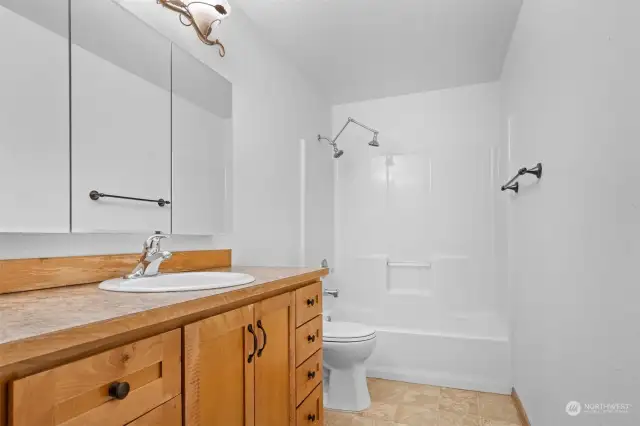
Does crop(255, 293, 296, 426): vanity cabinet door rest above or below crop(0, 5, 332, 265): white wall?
below

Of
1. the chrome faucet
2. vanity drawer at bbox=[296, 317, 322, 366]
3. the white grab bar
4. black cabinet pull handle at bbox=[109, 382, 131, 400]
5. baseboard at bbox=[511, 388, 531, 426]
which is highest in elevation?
the chrome faucet

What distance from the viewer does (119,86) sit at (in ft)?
4.42

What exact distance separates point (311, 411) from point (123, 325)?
3.83 ft

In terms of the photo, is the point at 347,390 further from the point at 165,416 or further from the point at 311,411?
the point at 165,416

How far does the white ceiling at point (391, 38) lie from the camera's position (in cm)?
202

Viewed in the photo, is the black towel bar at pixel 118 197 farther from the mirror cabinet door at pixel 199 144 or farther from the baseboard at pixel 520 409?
the baseboard at pixel 520 409

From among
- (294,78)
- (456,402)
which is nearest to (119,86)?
(294,78)

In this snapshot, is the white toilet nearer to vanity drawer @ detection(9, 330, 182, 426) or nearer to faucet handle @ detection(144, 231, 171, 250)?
faucet handle @ detection(144, 231, 171, 250)

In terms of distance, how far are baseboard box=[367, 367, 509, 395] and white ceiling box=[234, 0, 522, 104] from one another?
216cm

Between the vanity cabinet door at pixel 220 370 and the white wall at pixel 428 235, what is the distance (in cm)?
207

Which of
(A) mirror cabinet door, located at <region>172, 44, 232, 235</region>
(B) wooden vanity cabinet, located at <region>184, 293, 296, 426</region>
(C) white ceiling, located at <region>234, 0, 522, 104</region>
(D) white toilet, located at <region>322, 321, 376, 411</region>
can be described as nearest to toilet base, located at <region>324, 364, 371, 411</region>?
(D) white toilet, located at <region>322, 321, 376, 411</region>

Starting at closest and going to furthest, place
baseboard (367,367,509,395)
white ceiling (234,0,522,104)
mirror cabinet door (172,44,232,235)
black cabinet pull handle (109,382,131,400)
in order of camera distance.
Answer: black cabinet pull handle (109,382,131,400) < mirror cabinet door (172,44,232,235) < white ceiling (234,0,522,104) < baseboard (367,367,509,395)

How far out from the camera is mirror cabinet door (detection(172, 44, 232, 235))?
163 centimetres

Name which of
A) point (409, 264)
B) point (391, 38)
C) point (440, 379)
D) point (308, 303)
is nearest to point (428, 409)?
point (440, 379)
